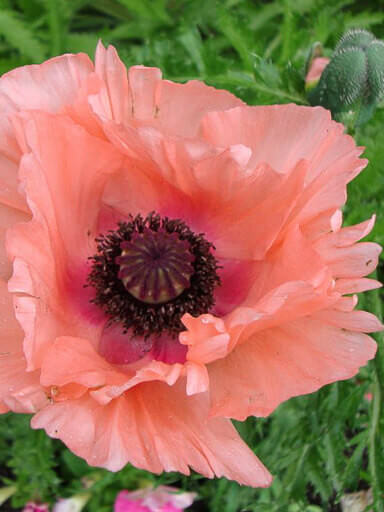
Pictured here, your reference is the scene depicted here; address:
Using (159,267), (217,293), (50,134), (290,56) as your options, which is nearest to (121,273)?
(159,267)

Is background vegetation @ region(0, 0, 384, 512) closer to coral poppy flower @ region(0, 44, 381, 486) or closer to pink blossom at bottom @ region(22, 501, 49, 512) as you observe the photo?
pink blossom at bottom @ region(22, 501, 49, 512)

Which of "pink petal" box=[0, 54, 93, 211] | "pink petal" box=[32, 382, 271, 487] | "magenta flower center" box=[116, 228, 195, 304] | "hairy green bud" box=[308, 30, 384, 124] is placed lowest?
"pink petal" box=[32, 382, 271, 487]

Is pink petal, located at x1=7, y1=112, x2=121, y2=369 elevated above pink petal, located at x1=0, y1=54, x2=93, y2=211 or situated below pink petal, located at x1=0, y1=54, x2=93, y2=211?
below

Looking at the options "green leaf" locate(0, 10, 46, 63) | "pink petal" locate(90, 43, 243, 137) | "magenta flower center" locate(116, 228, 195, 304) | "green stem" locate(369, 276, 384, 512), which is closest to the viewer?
"pink petal" locate(90, 43, 243, 137)

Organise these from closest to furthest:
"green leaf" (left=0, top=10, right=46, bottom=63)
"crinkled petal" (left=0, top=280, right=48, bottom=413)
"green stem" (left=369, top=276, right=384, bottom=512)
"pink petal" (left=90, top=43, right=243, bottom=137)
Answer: "crinkled petal" (left=0, top=280, right=48, bottom=413)
"pink petal" (left=90, top=43, right=243, bottom=137)
"green stem" (left=369, top=276, right=384, bottom=512)
"green leaf" (left=0, top=10, right=46, bottom=63)

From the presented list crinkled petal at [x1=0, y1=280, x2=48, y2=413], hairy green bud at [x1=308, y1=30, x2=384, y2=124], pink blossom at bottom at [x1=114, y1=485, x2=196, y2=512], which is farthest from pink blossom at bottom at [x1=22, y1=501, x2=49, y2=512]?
hairy green bud at [x1=308, y1=30, x2=384, y2=124]

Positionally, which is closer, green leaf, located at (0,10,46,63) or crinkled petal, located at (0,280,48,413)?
crinkled petal, located at (0,280,48,413)

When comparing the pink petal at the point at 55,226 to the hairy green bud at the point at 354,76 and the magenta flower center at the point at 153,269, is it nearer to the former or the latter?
the magenta flower center at the point at 153,269

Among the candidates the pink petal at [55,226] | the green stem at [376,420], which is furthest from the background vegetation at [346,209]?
the pink petal at [55,226]
